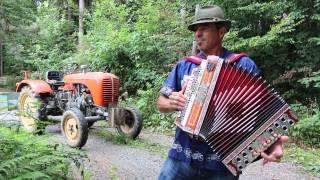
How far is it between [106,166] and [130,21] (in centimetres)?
1067

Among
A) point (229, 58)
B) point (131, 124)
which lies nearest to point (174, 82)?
point (229, 58)

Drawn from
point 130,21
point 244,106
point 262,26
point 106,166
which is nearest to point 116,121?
point 106,166

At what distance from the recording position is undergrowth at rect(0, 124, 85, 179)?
3.75 meters

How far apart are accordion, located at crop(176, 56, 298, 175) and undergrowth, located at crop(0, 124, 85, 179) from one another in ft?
5.41

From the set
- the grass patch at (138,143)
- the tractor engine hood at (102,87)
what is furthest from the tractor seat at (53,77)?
the grass patch at (138,143)

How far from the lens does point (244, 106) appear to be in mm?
2631

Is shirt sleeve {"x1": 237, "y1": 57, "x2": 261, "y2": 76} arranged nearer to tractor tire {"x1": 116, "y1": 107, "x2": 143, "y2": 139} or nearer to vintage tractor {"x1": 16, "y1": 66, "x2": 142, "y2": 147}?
vintage tractor {"x1": 16, "y1": 66, "x2": 142, "y2": 147}

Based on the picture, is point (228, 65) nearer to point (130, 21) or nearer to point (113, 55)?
point (113, 55)

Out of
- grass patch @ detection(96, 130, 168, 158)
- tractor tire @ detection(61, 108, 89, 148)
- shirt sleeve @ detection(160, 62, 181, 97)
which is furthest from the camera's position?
grass patch @ detection(96, 130, 168, 158)

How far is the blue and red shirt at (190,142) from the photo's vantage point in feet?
9.20

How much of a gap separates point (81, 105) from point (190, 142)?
5768mm

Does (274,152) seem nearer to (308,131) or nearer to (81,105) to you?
(308,131)

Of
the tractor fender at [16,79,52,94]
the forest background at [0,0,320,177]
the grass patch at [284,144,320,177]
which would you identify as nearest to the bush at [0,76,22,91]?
the forest background at [0,0,320,177]

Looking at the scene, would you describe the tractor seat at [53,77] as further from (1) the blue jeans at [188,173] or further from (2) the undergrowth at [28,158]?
(1) the blue jeans at [188,173]
